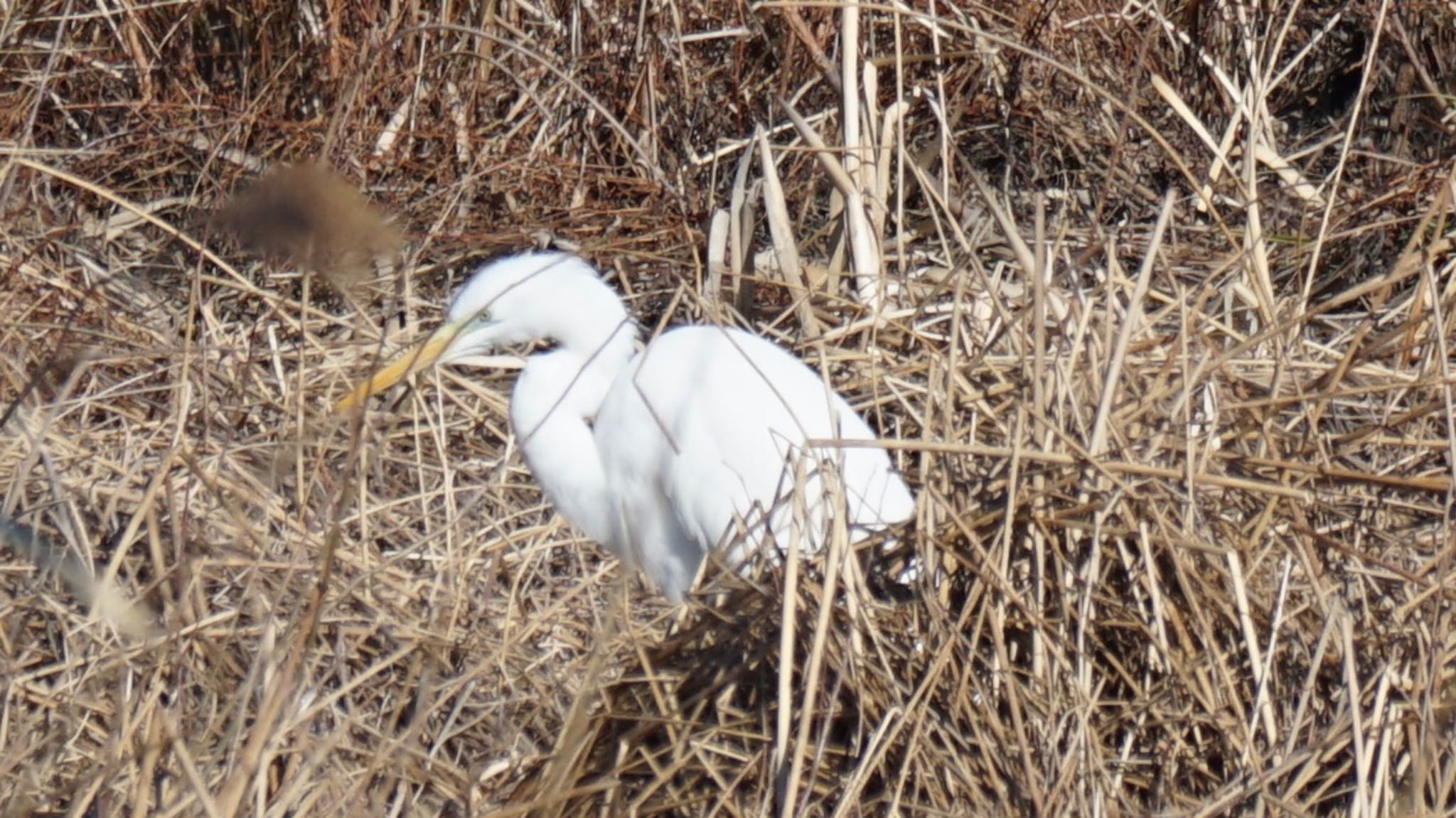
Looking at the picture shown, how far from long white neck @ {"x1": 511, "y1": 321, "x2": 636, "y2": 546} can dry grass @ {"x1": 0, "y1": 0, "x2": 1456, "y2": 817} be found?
0.10m

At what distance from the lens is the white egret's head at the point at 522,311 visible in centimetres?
220

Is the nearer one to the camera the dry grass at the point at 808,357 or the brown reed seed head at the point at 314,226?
the brown reed seed head at the point at 314,226

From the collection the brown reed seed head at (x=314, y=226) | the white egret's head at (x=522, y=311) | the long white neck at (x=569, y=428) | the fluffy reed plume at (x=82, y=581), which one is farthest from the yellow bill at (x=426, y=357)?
the brown reed seed head at (x=314, y=226)

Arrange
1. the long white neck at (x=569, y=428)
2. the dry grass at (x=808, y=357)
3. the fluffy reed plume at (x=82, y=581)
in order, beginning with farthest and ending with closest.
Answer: the long white neck at (x=569, y=428) → the dry grass at (x=808, y=357) → the fluffy reed plume at (x=82, y=581)

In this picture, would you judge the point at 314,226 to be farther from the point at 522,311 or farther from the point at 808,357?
the point at 808,357

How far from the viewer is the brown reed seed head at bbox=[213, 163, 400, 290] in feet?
2.86

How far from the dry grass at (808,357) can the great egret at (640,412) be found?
107 mm

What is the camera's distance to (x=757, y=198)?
286 centimetres

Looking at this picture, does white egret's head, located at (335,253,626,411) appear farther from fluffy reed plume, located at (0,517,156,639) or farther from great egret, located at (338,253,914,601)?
fluffy reed plume, located at (0,517,156,639)

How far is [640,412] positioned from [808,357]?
0.42 meters

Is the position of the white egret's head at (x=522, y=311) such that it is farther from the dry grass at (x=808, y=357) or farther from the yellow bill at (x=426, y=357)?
the dry grass at (x=808, y=357)

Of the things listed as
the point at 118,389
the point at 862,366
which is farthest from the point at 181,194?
the point at 862,366

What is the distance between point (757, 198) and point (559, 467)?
73cm

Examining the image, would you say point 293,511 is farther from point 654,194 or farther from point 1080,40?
point 1080,40
